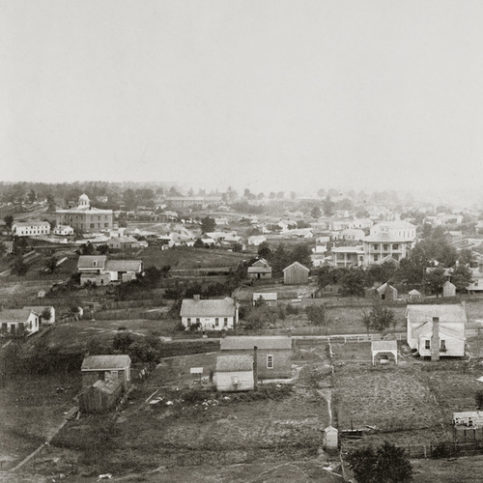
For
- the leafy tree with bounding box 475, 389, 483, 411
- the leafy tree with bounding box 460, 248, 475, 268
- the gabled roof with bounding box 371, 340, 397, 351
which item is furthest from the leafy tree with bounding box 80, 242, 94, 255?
the leafy tree with bounding box 475, 389, 483, 411

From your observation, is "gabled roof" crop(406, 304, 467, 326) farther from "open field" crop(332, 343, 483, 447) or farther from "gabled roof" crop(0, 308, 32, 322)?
"gabled roof" crop(0, 308, 32, 322)

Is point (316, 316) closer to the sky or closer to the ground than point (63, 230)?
closer to the ground

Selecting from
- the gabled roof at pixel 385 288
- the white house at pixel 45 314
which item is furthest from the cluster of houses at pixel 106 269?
the gabled roof at pixel 385 288

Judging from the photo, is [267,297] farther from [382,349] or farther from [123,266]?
[382,349]

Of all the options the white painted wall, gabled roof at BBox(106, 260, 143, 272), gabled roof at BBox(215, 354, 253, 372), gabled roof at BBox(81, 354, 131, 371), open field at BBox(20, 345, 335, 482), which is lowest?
open field at BBox(20, 345, 335, 482)

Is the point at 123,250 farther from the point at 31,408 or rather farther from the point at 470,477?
the point at 470,477

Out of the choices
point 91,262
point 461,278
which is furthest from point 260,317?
point 91,262

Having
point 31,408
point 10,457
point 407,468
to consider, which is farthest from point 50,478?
point 407,468
